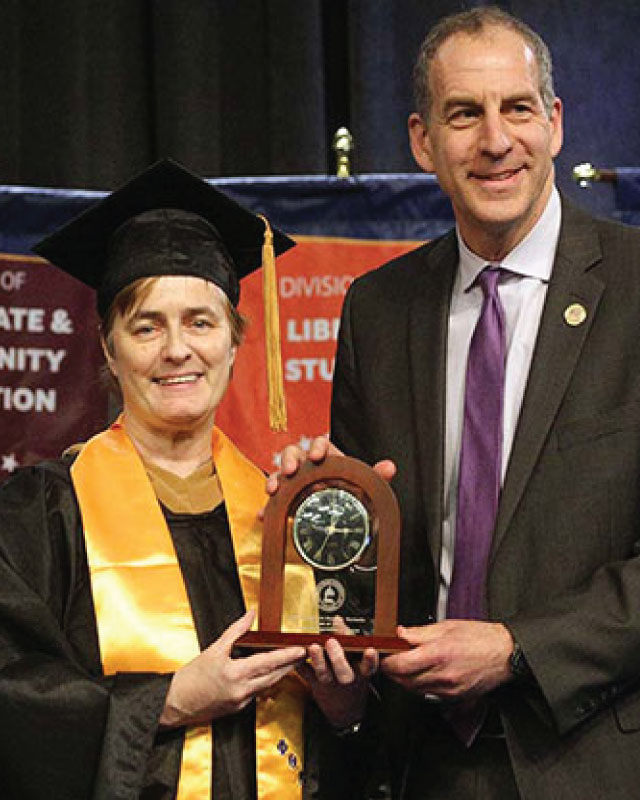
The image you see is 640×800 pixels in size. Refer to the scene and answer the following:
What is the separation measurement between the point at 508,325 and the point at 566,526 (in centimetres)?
37

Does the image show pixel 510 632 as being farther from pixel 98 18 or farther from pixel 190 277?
pixel 98 18

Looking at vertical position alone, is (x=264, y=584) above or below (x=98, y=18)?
below

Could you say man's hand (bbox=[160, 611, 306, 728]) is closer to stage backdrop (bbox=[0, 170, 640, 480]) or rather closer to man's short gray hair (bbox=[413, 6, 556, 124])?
man's short gray hair (bbox=[413, 6, 556, 124])

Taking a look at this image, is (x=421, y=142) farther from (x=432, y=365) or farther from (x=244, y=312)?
(x=244, y=312)

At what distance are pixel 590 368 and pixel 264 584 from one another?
623 mm

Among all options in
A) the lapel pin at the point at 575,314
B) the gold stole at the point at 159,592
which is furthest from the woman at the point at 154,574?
the lapel pin at the point at 575,314

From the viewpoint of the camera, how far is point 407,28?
4.35m

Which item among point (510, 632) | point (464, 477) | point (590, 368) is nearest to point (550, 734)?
point (510, 632)

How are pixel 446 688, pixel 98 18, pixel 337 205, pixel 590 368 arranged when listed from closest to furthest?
1. pixel 446 688
2. pixel 590 368
3. pixel 337 205
4. pixel 98 18

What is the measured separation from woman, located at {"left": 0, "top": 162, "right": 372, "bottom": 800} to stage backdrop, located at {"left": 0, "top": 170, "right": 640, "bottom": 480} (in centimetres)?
89

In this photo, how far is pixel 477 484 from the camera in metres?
2.35

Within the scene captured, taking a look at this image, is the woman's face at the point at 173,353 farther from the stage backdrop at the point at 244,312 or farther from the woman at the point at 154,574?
the stage backdrop at the point at 244,312

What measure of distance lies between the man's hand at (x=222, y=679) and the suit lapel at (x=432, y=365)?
326 mm

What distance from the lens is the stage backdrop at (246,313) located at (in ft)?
11.5
